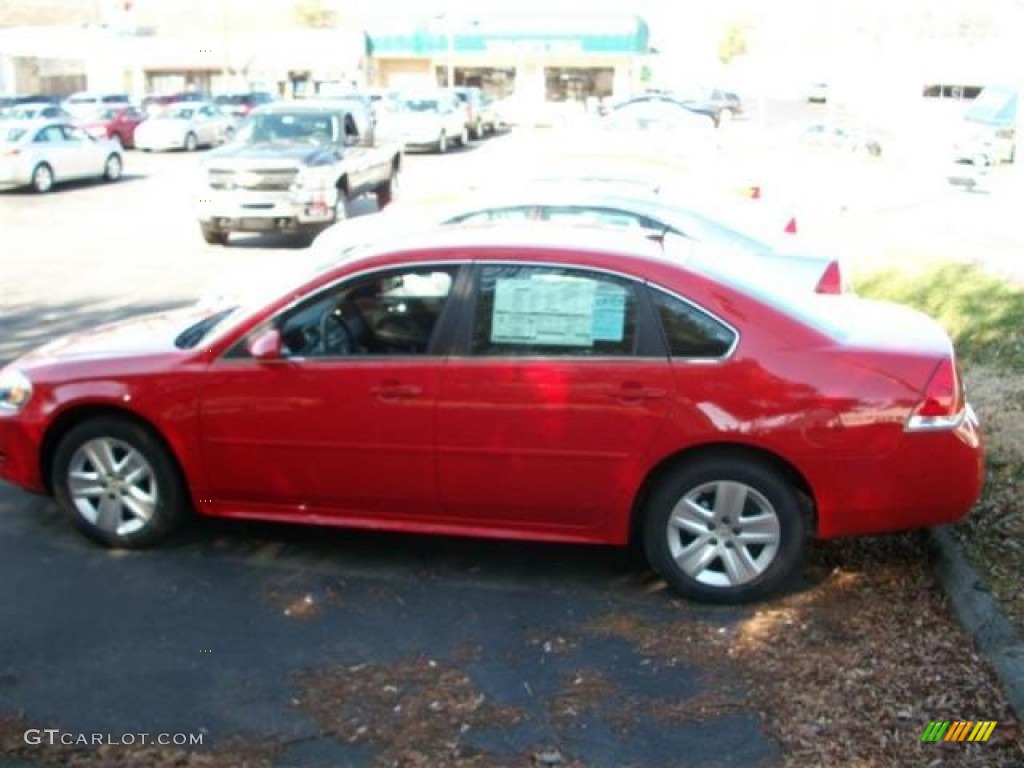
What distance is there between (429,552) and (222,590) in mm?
994

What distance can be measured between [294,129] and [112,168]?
12188 millimetres

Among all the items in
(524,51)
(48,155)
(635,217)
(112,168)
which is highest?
(524,51)

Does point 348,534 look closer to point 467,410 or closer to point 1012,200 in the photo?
point 467,410

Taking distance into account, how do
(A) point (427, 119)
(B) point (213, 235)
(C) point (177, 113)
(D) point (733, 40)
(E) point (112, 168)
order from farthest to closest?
(D) point (733, 40), (C) point (177, 113), (A) point (427, 119), (E) point (112, 168), (B) point (213, 235)

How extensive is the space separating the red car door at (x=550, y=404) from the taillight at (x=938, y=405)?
101 centimetres

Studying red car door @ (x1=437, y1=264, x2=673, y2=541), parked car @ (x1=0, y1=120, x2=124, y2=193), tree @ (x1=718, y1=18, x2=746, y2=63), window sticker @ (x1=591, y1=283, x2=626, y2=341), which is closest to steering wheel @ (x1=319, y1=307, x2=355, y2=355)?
red car door @ (x1=437, y1=264, x2=673, y2=541)

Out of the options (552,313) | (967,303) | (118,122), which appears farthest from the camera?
(118,122)

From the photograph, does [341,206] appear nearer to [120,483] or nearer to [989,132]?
[120,483]

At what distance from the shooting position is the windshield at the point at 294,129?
1733cm

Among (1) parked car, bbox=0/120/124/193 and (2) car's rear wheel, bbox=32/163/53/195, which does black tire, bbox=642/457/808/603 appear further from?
(2) car's rear wheel, bbox=32/163/53/195

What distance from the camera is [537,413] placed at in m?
4.86

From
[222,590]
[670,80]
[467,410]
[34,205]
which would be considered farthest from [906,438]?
[670,80]

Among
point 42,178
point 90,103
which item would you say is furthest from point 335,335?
point 90,103

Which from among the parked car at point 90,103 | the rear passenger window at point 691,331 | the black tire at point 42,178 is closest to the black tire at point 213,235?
the black tire at point 42,178
